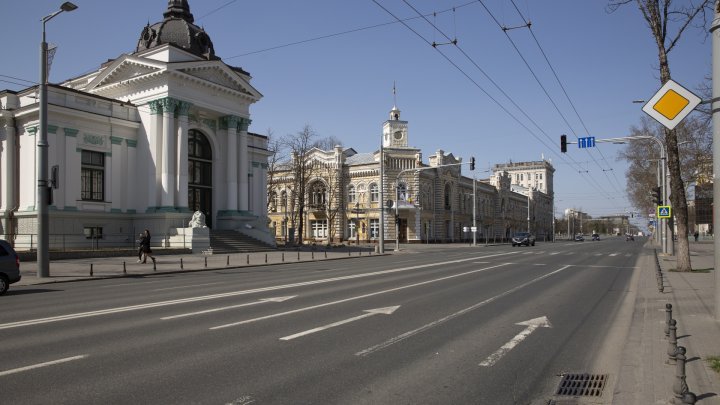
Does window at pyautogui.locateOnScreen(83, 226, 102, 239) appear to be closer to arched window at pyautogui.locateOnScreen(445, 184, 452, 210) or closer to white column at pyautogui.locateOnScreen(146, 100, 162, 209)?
white column at pyautogui.locateOnScreen(146, 100, 162, 209)

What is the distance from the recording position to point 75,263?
2611 cm

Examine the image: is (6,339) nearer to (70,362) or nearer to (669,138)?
(70,362)

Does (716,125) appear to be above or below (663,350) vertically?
above

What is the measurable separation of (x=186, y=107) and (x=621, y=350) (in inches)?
1466

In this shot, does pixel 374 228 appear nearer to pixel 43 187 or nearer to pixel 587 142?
pixel 587 142

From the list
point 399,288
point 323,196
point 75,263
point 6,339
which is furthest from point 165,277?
point 323,196

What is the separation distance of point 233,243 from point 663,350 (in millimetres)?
35256

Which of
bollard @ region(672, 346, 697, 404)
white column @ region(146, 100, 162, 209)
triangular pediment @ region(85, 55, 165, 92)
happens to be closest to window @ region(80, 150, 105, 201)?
white column @ region(146, 100, 162, 209)

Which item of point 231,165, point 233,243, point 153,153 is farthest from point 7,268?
point 231,165

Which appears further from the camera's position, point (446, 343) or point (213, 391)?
point (446, 343)

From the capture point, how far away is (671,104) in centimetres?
877

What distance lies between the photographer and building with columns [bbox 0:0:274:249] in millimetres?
34562

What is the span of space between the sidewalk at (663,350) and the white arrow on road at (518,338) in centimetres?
144

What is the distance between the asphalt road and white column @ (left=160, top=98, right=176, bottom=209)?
79.4 feet
